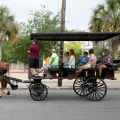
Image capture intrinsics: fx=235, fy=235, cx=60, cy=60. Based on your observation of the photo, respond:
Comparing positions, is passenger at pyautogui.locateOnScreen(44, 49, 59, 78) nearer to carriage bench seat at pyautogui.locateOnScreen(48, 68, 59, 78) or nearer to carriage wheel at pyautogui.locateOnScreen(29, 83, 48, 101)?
carriage bench seat at pyautogui.locateOnScreen(48, 68, 59, 78)

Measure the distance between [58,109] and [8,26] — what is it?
45.5 feet

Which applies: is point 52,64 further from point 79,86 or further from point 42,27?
point 42,27

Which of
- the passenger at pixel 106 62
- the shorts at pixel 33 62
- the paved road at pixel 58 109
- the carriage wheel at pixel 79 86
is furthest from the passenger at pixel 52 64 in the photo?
the passenger at pixel 106 62

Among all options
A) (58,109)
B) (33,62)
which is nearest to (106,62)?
(33,62)

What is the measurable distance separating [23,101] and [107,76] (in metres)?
3.14

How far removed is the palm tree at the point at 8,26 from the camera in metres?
19.4

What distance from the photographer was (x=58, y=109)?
6867 millimetres

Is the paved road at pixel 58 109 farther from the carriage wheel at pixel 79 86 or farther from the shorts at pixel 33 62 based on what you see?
the shorts at pixel 33 62

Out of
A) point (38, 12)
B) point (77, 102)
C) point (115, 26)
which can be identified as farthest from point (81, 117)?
point (38, 12)

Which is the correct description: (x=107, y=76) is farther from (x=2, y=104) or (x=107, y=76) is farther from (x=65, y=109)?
(x=2, y=104)

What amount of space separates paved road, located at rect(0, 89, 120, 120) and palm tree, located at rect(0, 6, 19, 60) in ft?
39.5

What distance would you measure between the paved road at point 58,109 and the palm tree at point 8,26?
1204cm

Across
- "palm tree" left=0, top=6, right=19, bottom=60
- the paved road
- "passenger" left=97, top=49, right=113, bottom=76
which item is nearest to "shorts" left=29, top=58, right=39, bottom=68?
the paved road

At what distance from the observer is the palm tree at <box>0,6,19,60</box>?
764 inches
